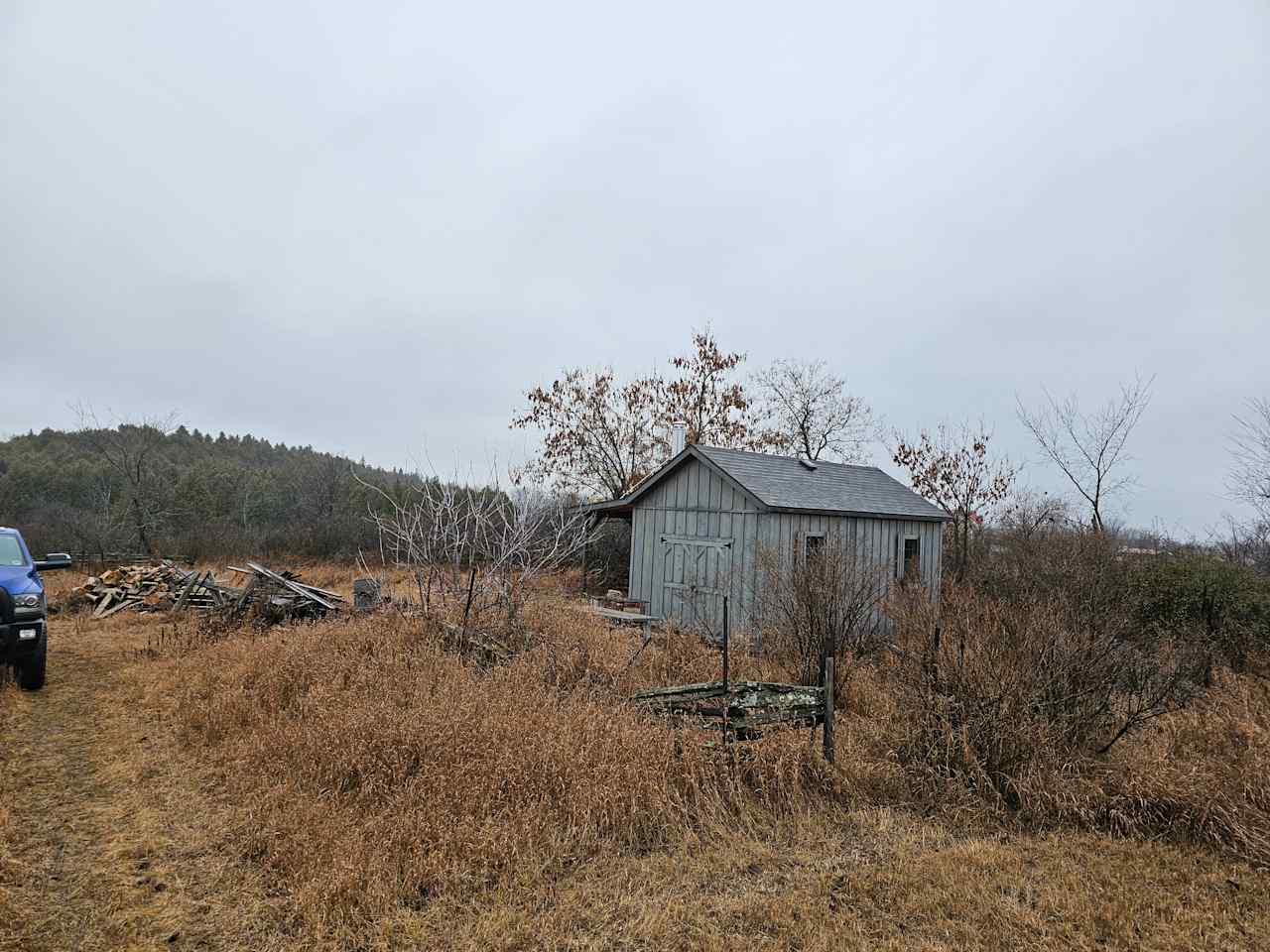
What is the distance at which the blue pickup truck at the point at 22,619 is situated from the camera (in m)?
6.79

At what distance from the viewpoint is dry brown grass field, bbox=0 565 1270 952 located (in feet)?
11.6

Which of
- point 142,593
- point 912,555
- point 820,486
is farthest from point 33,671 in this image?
point 912,555

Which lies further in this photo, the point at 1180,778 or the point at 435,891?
the point at 1180,778

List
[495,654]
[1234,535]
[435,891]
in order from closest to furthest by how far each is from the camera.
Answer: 1. [435,891]
2. [495,654]
3. [1234,535]

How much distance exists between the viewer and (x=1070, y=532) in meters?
13.3

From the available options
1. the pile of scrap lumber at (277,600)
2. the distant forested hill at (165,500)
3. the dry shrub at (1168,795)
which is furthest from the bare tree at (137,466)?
the dry shrub at (1168,795)

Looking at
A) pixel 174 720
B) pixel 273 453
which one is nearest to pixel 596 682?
pixel 174 720

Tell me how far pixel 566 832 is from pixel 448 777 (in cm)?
93

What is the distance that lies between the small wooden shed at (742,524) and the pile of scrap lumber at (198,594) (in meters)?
6.08

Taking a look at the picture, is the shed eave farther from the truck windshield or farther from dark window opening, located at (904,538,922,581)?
the truck windshield

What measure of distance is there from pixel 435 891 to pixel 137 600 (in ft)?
42.7

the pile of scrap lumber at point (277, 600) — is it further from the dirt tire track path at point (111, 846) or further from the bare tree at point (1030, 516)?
the bare tree at point (1030, 516)

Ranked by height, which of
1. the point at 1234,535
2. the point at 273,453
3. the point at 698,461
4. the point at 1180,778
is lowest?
the point at 1180,778

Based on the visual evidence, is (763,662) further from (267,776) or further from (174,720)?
(174,720)
